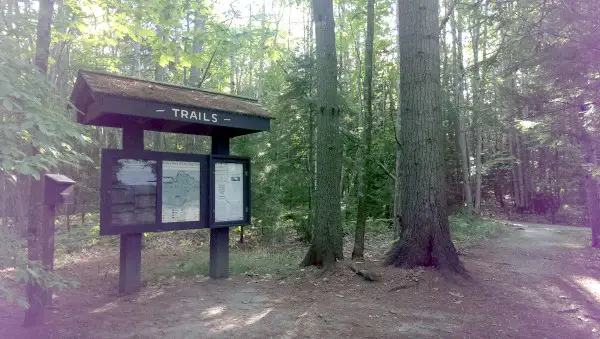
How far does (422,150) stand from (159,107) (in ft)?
14.1

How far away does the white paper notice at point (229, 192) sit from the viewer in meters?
7.52

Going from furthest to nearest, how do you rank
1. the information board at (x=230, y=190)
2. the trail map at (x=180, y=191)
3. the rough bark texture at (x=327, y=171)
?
the information board at (x=230, y=190) → the rough bark texture at (x=327, y=171) → the trail map at (x=180, y=191)

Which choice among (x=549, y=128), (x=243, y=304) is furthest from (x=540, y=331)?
(x=549, y=128)

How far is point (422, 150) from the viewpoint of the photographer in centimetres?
625

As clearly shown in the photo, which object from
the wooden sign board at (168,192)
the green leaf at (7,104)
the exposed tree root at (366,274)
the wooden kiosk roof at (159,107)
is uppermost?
the wooden kiosk roof at (159,107)

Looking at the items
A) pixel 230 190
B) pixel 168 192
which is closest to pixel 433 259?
pixel 230 190

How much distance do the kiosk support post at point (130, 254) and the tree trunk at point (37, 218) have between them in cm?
119

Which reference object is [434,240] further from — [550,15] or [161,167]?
[550,15]

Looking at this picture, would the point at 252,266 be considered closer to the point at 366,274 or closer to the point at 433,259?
the point at 366,274

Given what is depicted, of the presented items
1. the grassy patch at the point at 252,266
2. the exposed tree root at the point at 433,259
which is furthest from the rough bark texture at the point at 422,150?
the grassy patch at the point at 252,266

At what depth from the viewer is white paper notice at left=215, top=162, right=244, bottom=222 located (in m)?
7.52

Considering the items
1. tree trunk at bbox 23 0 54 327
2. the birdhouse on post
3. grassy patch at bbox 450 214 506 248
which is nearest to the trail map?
tree trunk at bbox 23 0 54 327

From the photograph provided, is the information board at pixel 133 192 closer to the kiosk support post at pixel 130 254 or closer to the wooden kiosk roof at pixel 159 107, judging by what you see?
the kiosk support post at pixel 130 254

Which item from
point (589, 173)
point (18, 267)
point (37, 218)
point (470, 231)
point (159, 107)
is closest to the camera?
point (18, 267)
